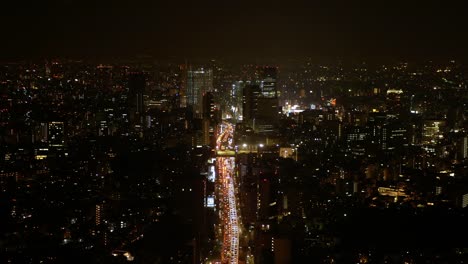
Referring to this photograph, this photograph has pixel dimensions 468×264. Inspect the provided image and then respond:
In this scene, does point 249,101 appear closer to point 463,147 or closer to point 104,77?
point 104,77

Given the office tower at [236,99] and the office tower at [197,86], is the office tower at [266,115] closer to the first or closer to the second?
the office tower at [236,99]

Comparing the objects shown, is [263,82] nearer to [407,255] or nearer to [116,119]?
[116,119]

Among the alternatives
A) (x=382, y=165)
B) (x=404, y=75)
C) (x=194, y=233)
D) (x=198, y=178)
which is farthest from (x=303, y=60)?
(x=194, y=233)

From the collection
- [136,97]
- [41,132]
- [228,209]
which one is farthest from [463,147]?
[41,132]

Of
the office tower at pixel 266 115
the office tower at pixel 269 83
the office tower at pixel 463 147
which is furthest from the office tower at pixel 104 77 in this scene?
the office tower at pixel 463 147

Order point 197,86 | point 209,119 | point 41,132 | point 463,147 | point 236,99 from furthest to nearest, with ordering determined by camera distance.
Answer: point 236,99 < point 197,86 < point 209,119 < point 463,147 < point 41,132

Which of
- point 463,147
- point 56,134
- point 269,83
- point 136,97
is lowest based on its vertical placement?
point 463,147

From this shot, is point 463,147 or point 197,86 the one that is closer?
point 463,147

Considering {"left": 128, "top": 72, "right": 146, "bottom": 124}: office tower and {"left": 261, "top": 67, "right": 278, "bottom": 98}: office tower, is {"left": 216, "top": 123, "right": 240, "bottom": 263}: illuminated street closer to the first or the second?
{"left": 128, "top": 72, "right": 146, "bottom": 124}: office tower
